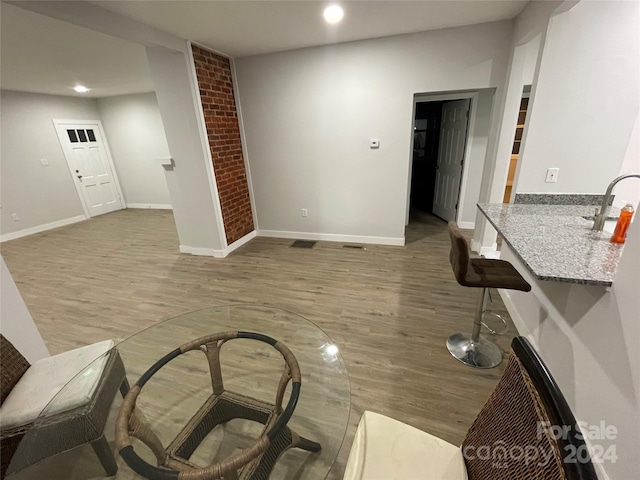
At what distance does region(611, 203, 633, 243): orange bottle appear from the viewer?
1344 millimetres

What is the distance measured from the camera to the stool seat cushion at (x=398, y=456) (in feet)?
2.75

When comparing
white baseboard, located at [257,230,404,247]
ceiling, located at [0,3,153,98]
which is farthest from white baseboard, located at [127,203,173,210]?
white baseboard, located at [257,230,404,247]

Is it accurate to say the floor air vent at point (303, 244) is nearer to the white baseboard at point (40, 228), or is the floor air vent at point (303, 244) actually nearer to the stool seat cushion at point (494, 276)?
the stool seat cushion at point (494, 276)

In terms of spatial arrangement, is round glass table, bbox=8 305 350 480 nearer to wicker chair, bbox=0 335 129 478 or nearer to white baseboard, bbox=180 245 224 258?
wicker chair, bbox=0 335 129 478

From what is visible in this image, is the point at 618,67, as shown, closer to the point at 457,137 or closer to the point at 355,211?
the point at 457,137

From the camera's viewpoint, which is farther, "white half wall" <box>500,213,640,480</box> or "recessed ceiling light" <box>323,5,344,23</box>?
"recessed ceiling light" <box>323,5,344,23</box>

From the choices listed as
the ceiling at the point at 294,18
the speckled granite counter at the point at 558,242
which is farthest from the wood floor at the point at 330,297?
the ceiling at the point at 294,18

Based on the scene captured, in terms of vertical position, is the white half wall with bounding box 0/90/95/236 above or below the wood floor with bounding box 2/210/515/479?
above

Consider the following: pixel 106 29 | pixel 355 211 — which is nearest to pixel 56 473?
pixel 106 29

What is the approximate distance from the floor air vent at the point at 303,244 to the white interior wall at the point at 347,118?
14 centimetres

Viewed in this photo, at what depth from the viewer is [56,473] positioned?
111 centimetres

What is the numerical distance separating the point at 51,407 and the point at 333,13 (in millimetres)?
3141

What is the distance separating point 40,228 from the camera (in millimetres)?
5230

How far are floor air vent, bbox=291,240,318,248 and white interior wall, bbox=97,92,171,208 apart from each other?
12.3 feet
